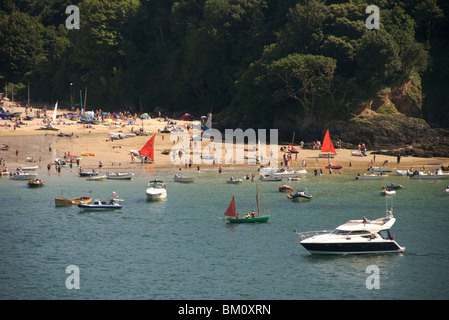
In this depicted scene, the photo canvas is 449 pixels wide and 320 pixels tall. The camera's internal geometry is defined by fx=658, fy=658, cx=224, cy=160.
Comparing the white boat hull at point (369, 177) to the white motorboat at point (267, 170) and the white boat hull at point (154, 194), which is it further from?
the white boat hull at point (154, 194)

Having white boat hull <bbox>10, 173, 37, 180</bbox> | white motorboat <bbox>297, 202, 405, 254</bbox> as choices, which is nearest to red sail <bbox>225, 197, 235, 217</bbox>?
white motorboat <bbox>297, 202, 405, 254</bbox>

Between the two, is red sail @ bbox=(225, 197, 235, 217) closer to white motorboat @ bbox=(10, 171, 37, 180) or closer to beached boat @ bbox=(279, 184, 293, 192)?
beached boat @ bbox=(279, 184, 293, 192)

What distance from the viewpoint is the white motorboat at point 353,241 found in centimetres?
5969

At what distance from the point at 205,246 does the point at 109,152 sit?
5094 centimetres

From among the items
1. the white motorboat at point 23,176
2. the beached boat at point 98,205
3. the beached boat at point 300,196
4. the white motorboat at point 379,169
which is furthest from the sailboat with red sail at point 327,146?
the white motorboat at point 23,176

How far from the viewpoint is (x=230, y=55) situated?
138875 mm

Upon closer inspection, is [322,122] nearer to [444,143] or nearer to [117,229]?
[444,143]

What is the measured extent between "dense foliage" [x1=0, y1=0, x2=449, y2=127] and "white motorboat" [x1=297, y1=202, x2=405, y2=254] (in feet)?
193

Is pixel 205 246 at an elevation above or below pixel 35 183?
below

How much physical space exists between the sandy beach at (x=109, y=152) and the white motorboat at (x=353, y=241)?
43.3 m

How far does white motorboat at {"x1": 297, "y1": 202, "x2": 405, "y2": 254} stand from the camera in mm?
59688

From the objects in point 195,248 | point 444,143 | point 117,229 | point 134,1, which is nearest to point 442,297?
point 195,248

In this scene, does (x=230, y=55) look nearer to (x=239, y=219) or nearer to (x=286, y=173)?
(x=286, y=173)

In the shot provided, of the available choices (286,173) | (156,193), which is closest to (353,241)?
(156,193)
